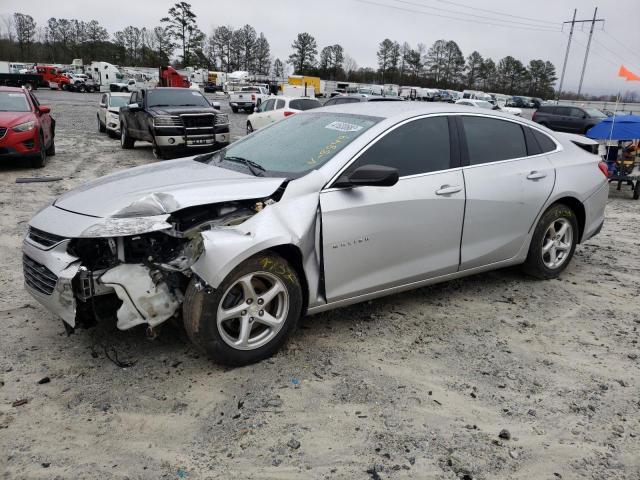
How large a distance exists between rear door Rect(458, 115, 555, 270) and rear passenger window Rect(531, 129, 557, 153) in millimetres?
115

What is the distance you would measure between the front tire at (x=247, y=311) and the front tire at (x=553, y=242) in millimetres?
2547

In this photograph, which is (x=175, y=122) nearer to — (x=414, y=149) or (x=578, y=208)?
(x=414, y=149)

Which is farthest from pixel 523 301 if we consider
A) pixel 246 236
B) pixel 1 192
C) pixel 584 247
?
pixel 1 192

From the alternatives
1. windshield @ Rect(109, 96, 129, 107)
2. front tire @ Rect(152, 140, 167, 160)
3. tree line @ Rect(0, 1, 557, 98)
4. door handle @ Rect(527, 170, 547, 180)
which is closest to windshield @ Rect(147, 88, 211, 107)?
front tire @ Rect(152, 140, 167, 160)

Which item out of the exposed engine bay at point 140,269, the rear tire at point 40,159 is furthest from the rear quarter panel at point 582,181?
the rear tire at point 40,159

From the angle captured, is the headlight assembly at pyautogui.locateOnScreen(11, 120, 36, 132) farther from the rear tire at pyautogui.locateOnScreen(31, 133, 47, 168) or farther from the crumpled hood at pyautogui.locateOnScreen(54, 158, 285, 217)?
the crumpled hood at pyautogui.locateOnScreen(54, 158, 285, 217)

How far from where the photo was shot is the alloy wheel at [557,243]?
4.87m

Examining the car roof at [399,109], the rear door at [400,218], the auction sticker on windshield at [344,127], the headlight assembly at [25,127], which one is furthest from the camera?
the headlight assembly at [25,127]

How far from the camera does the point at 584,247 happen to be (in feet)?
20.7

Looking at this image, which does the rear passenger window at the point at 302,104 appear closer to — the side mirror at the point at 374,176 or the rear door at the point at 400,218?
the rear door at the point at 400,218

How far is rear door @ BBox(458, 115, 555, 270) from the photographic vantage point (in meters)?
4.14

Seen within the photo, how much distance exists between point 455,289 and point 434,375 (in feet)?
5.25

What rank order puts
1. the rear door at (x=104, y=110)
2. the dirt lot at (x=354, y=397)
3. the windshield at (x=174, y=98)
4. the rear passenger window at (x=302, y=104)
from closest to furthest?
the dirt lot at (x=354, y=397) → the windshield at (x=174, y=98) → the rear door at (x=104, y=110) → the rear passenger window at (x=302, y=104)

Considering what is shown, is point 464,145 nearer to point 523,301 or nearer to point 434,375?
point 523,301
